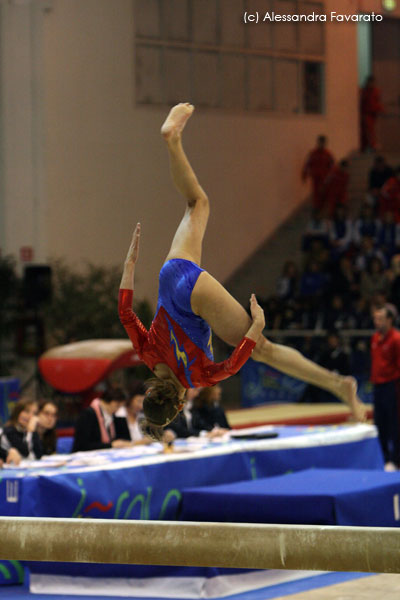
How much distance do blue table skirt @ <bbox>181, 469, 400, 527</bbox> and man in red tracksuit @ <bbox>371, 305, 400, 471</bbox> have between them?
302cm

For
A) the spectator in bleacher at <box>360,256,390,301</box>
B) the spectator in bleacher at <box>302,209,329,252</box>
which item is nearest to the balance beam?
the spectator in bleacher at <box>360,256,390,301</box>

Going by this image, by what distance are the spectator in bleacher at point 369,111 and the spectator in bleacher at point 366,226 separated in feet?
12.1

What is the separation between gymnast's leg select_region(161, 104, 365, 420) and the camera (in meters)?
4.84

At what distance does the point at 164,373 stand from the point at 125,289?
432mm

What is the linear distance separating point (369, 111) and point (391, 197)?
3884mm

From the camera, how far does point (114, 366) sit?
11.1 meters

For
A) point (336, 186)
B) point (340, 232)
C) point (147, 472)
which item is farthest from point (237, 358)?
point (336, 186)

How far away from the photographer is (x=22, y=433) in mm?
7605

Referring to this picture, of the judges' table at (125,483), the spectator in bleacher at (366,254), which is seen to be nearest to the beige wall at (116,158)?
the spectator in bleacher at (366,254)

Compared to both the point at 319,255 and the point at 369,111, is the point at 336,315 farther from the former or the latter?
the point at 369,111

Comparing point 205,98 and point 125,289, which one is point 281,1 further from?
point 205,98

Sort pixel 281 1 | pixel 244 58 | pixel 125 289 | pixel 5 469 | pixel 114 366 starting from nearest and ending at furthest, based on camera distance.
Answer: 1. pixel 125 289
2. pixel 5 469
3. pixel 281 1
4. pixel 114 366
5. pixel 244 58

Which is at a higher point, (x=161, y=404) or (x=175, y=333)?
(x=175, y=333)

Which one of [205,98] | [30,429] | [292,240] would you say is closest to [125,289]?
[30,429]
